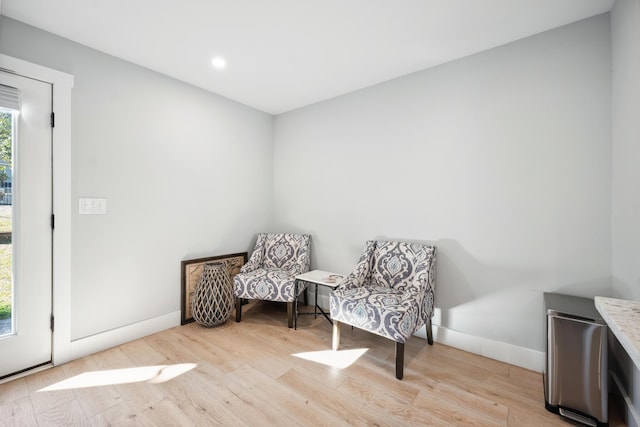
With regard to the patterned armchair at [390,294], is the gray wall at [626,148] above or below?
above

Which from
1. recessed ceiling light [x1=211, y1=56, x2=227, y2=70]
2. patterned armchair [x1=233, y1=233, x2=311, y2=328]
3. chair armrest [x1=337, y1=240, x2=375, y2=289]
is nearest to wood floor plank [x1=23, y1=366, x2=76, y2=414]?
patterned armchair [x1=233, y1=233, x2=311, y2=328]

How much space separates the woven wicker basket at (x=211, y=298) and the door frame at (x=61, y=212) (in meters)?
0.96

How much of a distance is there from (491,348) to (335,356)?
49.9 inches

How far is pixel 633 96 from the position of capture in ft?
5.03

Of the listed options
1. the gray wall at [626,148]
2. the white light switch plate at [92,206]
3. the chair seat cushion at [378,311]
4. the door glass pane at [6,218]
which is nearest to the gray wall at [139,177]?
the white light switch plate at [92,206]

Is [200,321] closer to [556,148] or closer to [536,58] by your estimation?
[556,148]

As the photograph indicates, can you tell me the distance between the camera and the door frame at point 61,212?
82.0 inches

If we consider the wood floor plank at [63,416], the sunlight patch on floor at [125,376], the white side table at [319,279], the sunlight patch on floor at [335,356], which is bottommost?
the wood floor plank at [63,416]

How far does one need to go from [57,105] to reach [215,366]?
90.3 inches

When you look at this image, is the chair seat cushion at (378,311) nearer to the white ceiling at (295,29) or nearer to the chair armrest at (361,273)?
the chair armrest at (361,273)

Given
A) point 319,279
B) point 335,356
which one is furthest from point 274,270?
point 335,356

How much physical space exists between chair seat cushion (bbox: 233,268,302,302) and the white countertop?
7.30 ft

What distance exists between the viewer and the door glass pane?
1919 millimetres

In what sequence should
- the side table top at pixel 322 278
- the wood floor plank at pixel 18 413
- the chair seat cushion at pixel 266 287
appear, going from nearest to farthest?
the wood floor plank at pixel 18 413, the side table top at pixel 322 278, the chair seat cushion at pixel 266 287
